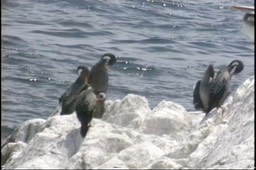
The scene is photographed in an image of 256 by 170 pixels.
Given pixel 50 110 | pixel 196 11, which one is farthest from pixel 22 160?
pixel 196 11

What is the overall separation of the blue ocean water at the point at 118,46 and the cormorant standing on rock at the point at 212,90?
370 centimetres

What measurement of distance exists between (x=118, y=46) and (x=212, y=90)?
11563mm

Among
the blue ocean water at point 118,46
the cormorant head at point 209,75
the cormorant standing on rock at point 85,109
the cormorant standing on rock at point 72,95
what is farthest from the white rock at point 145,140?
the blue ocean water at point 118,46

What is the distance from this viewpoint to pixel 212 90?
11.2 metres

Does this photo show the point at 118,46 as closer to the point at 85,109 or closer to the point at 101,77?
the point at 101,77

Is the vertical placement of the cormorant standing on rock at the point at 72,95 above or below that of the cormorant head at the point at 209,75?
below

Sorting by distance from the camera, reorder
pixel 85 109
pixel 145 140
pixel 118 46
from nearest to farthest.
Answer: pixel 145 140, pixel 85 109, pixel 118 46

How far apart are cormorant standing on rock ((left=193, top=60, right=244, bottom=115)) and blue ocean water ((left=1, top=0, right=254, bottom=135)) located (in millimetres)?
3695

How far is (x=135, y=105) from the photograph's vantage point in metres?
10.5

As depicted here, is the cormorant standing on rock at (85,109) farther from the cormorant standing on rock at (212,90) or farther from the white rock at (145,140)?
the cormorant standing on rock at (212,90)

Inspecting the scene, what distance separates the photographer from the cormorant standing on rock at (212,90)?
10.9 m

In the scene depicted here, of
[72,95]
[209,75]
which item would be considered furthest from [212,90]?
[72,95]

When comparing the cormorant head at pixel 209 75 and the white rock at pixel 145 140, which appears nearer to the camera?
the white rock at pixel 145 140

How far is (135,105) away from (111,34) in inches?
539
